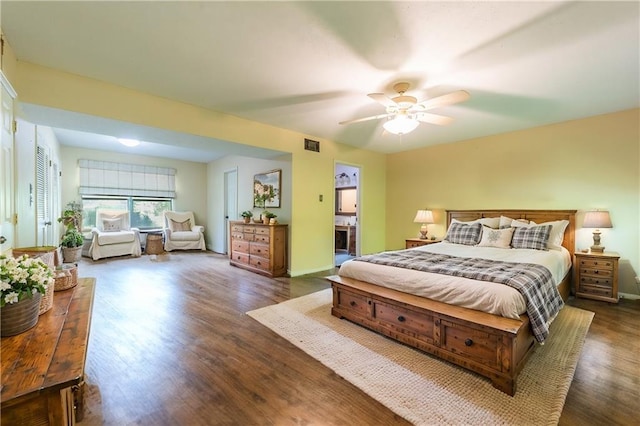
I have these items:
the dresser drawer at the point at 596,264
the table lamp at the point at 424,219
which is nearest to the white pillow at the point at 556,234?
the dresser drawer at the point at 596,264

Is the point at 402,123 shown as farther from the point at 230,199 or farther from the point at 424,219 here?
the point at 230,199

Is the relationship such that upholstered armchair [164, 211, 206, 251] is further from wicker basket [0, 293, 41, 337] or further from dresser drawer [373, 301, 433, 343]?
wicker basket [0, 293, 41, 337]

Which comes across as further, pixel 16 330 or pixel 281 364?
pixel 281 364

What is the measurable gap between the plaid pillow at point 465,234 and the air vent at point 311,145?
2667 mm

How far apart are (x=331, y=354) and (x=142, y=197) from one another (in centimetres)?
724

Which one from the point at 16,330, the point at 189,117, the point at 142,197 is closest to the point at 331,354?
the point at 16,330

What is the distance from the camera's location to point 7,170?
2.06 m

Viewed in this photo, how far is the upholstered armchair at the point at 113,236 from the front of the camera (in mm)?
5910

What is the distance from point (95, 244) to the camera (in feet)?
19.2

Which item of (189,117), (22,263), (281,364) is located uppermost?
(189,117)

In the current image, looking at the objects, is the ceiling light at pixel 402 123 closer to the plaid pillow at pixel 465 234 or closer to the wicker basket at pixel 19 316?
the plaid pillow at pixel 465 234

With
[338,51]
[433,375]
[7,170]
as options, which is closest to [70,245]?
[7,170]

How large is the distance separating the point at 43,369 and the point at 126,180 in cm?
751

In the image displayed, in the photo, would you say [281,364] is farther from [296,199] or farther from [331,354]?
[296,199]
